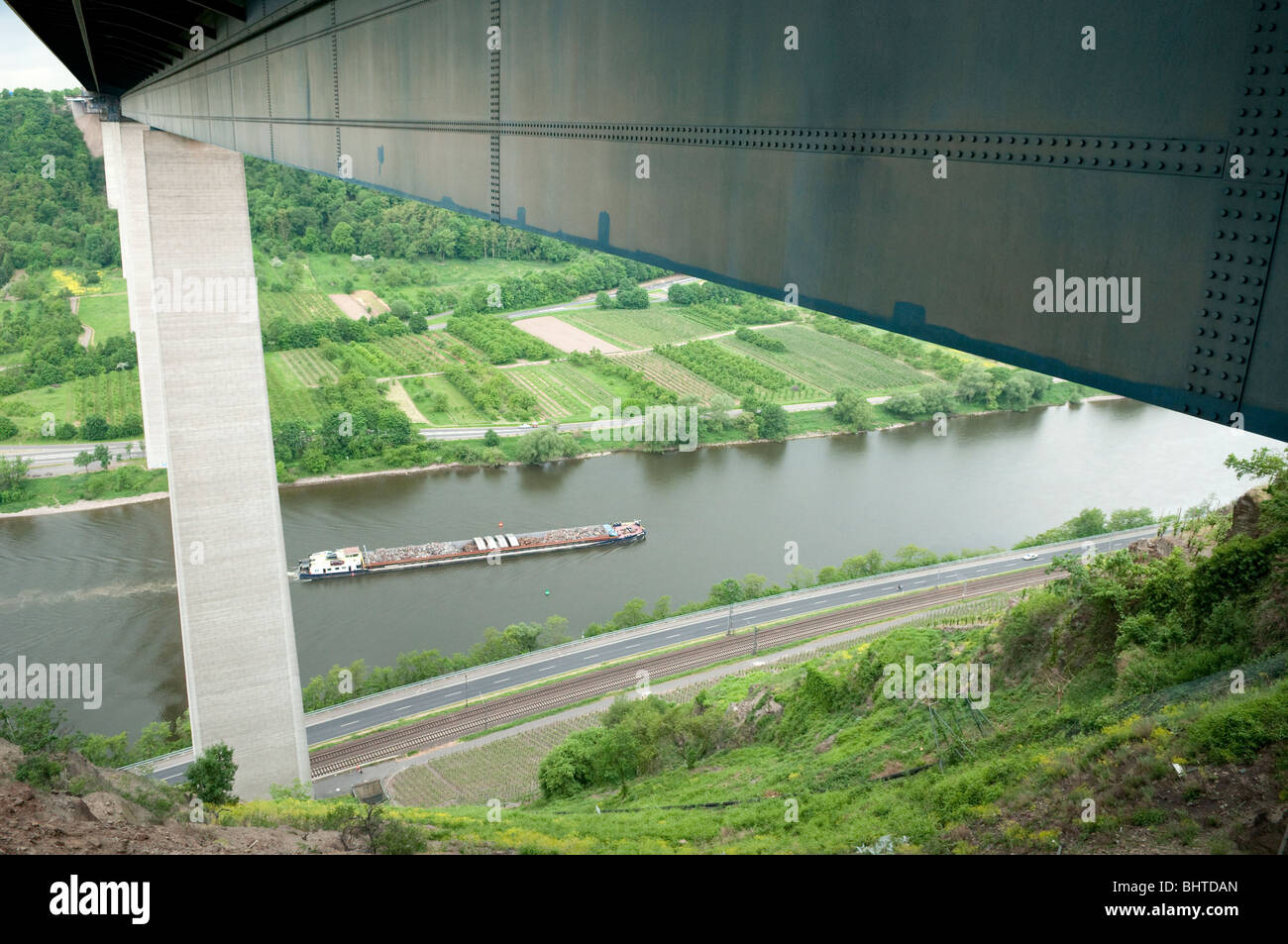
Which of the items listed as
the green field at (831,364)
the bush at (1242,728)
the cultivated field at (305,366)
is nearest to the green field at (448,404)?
the cultivated field at (305,366)

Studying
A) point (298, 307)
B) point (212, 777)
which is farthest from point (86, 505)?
point (212, 777)

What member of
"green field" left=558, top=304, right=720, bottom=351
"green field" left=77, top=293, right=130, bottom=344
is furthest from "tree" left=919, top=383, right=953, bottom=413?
"green field" left=77, top=293, right=130, bottom=344

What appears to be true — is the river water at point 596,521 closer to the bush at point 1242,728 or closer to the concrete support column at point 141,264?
the concrete support column at point 141,264

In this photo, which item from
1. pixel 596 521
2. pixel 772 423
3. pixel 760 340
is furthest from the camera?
pixel 760 340

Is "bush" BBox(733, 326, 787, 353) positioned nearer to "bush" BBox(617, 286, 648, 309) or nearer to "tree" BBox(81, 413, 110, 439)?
"bush" BBox(617, 286, 648, 309)

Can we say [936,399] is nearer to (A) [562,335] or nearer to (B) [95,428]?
(A) [562,335]

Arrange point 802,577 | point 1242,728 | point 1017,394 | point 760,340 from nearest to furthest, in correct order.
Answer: point 1242,728 → point 802,577 → point 1017,394 → point 760,340
